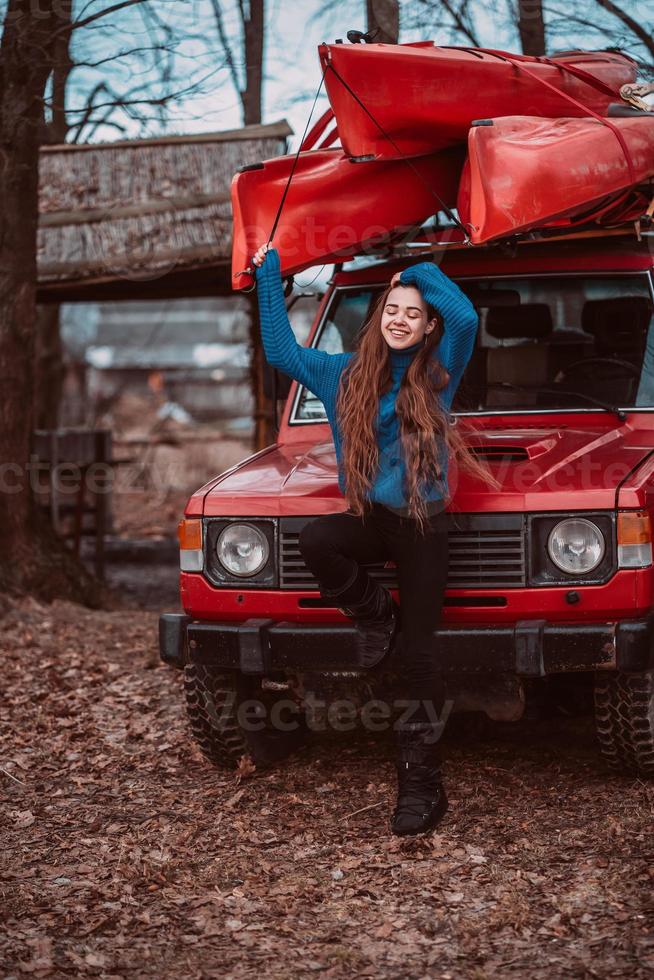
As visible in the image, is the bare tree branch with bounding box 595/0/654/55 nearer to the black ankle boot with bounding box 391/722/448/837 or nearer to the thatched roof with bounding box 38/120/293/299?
the thatched roof with bounding box 38/120/293/299

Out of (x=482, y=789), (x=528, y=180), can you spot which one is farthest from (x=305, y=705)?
(x=528, y=180)

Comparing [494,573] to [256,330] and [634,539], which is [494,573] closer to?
[634,539]

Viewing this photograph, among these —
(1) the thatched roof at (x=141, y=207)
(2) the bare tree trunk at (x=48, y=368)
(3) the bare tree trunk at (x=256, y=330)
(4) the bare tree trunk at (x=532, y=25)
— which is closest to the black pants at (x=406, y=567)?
(1) the thatched roof at (x=141, y=207)

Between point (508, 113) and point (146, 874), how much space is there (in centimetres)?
376

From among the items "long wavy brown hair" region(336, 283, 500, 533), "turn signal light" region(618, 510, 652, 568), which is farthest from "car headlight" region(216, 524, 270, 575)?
Answer: "turn signal light" region(618, 510, 652, 568)

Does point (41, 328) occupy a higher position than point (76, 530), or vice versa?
point (41, 328)

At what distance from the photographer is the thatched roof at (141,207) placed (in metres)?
10.2

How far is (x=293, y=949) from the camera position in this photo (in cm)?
364

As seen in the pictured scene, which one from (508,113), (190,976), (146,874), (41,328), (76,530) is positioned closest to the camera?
(190,976)

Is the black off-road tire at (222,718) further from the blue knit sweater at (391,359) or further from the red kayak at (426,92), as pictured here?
the red kayak at (426,92)

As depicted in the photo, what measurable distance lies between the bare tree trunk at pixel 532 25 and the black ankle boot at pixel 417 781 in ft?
24.3

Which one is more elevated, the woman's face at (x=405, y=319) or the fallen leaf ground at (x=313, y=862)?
the woman's face at (x=405, y=319)

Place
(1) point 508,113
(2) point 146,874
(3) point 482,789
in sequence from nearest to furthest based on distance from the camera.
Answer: (2) point 146,874 < (3) point 482,789 < (1) point 508,113

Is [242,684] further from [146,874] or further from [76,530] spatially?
[76,530]
